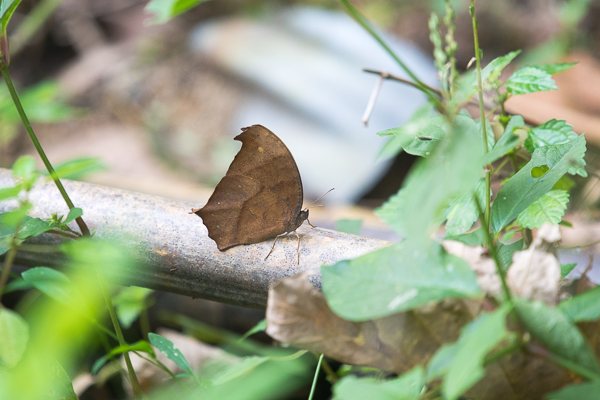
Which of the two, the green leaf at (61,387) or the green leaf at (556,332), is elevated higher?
the green leaf at (556,332)

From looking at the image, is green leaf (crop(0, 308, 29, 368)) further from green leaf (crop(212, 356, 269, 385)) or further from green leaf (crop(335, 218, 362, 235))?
green leaf (crop(335, 218, 362, 235))

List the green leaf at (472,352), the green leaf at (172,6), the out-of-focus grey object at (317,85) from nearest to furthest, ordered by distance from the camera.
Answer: the green leaf at (472,352) < the green leaf at (172,6) < the out-of-focus grey object at (317,85)

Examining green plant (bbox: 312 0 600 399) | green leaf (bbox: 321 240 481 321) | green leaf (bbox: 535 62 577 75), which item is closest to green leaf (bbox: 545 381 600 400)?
green plant (bbox: 312 0 600 399)

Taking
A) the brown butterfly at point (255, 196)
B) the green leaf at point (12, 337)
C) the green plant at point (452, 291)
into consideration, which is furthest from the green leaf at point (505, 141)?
the green leaf at point (12, 337)

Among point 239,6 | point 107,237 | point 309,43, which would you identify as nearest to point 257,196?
point 107,237

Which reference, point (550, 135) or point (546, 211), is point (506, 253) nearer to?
point (546, 211)

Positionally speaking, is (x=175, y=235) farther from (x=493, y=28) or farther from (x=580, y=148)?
(x=493, y=28)

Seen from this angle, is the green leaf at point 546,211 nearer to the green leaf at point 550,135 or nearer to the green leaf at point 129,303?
the green leaf at point 550,135
